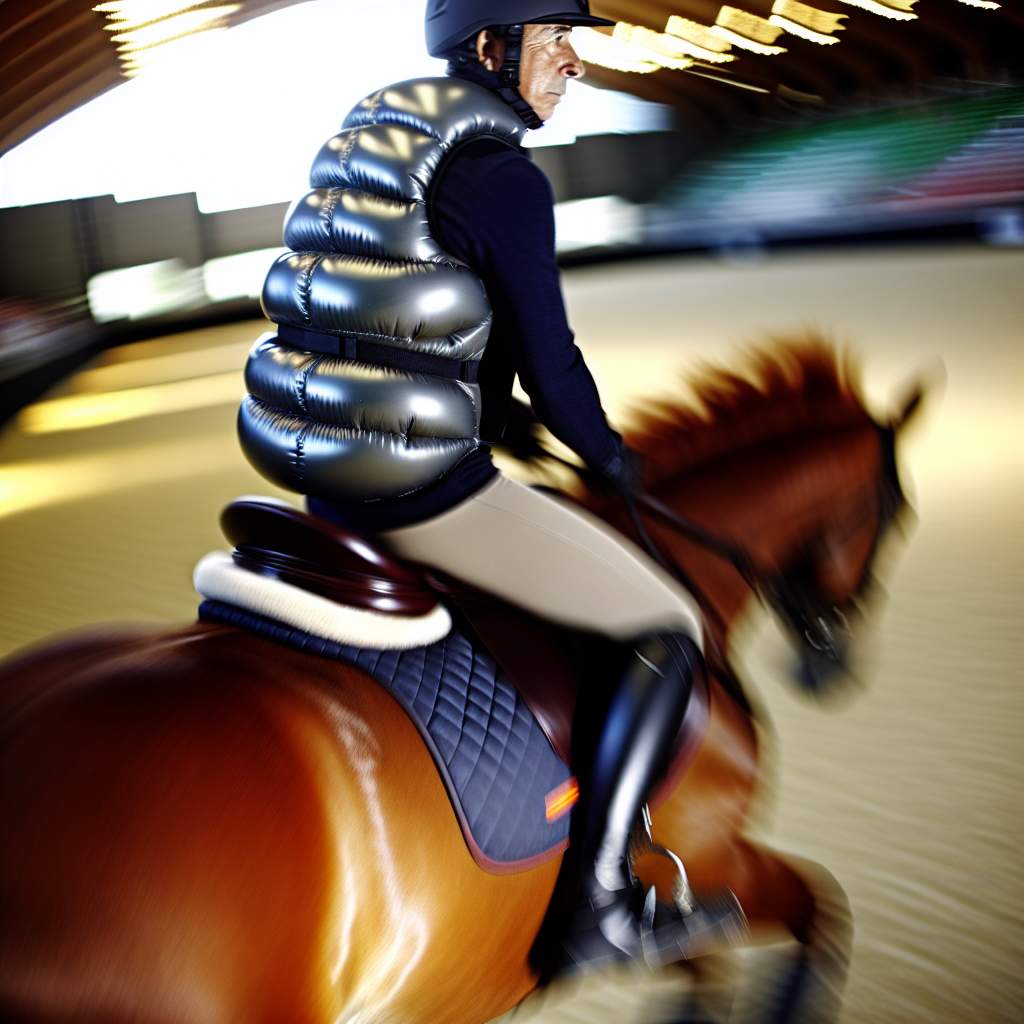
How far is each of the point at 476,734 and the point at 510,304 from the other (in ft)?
2.01

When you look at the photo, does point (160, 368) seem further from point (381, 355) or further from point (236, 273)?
point (381, 355)

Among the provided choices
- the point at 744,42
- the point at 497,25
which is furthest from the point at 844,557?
the point at 744,42

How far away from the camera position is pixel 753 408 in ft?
6.80

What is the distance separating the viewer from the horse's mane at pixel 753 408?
6.64ft

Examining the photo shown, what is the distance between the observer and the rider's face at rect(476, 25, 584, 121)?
171 cm

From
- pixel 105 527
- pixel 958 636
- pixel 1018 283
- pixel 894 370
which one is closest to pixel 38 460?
pixel 105 527

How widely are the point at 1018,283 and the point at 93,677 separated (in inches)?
457

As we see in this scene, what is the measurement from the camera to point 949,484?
5.41 meters

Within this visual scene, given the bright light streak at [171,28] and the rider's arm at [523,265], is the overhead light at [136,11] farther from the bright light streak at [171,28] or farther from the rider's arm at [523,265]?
the rider's arm at [523,265]

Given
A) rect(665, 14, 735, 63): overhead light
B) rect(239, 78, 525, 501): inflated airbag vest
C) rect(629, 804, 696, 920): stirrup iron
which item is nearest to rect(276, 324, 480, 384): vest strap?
rect(239, 78, 525, 501): inflated airbag vest

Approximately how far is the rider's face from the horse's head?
0.89 metres

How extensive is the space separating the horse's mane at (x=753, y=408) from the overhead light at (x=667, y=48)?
800 inches

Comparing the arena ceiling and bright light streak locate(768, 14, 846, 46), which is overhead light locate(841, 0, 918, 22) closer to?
the arena ceiling

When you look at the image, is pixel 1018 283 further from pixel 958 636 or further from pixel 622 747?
pixel 622 747
